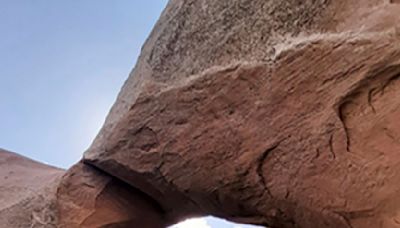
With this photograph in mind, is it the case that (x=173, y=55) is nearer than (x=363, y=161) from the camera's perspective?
No

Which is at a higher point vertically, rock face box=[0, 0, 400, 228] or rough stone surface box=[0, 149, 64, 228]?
rock face box=[0, 0, 400, 228]

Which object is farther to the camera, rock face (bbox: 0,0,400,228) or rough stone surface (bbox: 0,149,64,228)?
rough stone surface (bbox: 0,149,64,228)

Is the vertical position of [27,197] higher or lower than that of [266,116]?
lower

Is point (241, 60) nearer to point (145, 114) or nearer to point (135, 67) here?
point (145, 114)

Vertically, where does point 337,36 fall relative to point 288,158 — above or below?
above

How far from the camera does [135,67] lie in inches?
76.6

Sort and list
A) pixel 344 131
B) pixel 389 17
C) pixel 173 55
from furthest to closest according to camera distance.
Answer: pixel 173 55
pixel 344 131
pixel 389 17

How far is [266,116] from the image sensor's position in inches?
57.0

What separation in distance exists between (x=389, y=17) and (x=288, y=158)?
0.49 metres

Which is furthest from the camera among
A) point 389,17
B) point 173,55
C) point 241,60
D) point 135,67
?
point 135,67

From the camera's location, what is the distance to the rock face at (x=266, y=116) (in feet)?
4.29

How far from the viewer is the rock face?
4.29 feet

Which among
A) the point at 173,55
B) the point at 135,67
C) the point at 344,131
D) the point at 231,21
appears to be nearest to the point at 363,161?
the point at 344,131

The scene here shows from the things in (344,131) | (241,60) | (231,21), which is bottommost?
(344,131)
